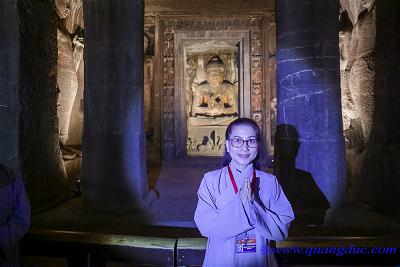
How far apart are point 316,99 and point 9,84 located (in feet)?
13.3

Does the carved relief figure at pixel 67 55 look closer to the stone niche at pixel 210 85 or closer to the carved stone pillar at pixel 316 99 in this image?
the stone niche at pixel 210 85

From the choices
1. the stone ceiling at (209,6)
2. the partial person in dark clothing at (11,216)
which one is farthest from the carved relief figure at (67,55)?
the partial person in dark clothing at (11,216)

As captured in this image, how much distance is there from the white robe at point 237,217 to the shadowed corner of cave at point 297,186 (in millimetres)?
2733

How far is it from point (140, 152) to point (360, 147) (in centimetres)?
356

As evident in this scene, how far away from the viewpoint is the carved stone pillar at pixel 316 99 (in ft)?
13.9

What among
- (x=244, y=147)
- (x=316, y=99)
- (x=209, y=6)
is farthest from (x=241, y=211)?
(x=209, y=6)

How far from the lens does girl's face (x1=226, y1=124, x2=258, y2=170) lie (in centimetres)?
159

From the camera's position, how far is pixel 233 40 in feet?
31.2

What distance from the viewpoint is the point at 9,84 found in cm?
403

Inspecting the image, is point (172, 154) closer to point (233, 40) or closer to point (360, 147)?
point (233, 40)

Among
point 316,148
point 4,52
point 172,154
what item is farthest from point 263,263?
point 172,154

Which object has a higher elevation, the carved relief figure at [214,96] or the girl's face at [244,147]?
the carved relief figure at [214,96]

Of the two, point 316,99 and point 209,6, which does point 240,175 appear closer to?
point 316,99

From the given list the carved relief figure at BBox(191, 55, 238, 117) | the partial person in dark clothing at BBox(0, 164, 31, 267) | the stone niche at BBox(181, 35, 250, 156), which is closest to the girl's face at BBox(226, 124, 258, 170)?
the partial person in dark clothing at BBox(0, 164, 31, 267)
